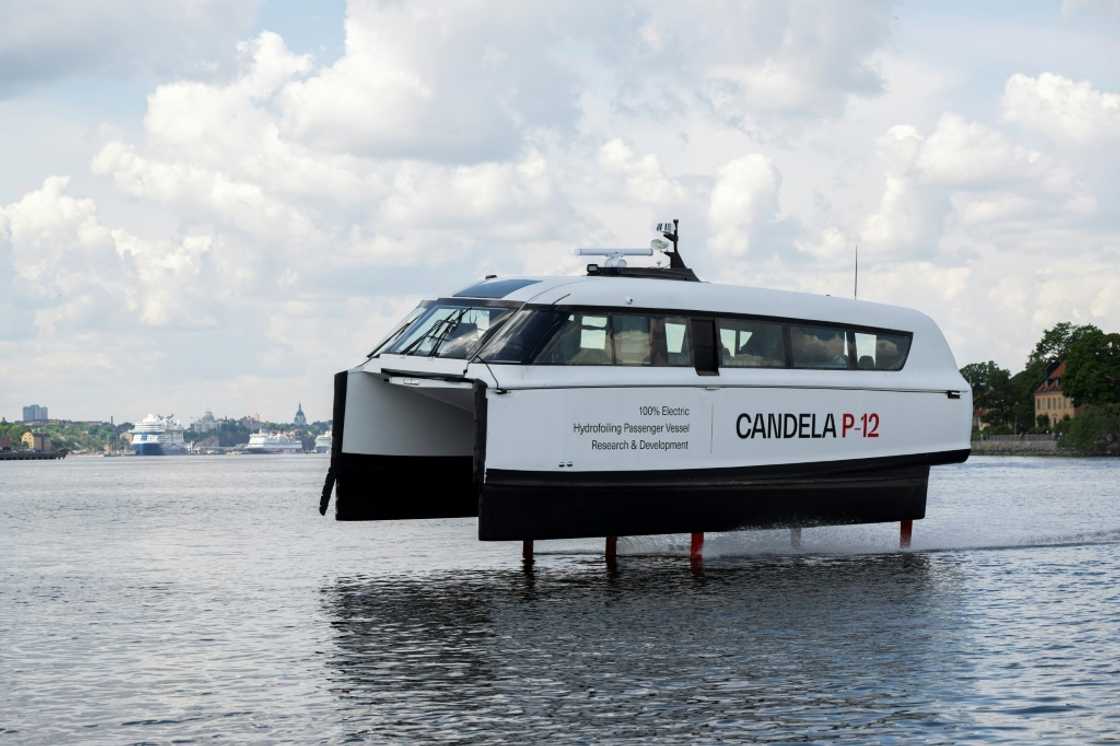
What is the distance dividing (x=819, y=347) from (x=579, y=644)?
7797mm

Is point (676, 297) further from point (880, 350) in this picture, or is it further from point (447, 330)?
point (880, 350)

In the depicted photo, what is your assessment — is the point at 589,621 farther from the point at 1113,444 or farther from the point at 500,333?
the point at 1113,444

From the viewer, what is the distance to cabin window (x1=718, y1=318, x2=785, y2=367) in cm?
2053

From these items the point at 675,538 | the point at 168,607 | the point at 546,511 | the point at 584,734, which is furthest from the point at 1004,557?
the point at 584,734

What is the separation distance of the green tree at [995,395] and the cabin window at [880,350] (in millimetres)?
170002

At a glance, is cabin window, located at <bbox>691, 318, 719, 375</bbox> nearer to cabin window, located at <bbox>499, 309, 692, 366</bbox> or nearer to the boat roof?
cabin window, located at <bbox>499, 309, 692, 366</bbox>

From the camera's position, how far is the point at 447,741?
34.7 feet

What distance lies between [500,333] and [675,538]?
1051cm

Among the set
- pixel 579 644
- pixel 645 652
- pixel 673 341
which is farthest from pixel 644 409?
pixel 645 652

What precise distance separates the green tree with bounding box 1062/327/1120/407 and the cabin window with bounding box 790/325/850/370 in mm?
125741

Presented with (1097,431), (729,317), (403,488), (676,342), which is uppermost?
(1097,431)

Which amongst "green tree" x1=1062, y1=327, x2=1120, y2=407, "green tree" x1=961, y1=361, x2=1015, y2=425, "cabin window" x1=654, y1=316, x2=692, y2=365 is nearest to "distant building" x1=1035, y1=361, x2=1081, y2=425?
"green tree" x1=961, y1=361, x2=1015, y2=425

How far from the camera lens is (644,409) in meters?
19.7

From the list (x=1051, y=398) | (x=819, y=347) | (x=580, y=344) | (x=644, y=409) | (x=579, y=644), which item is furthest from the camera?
(x=1051, y=398)
